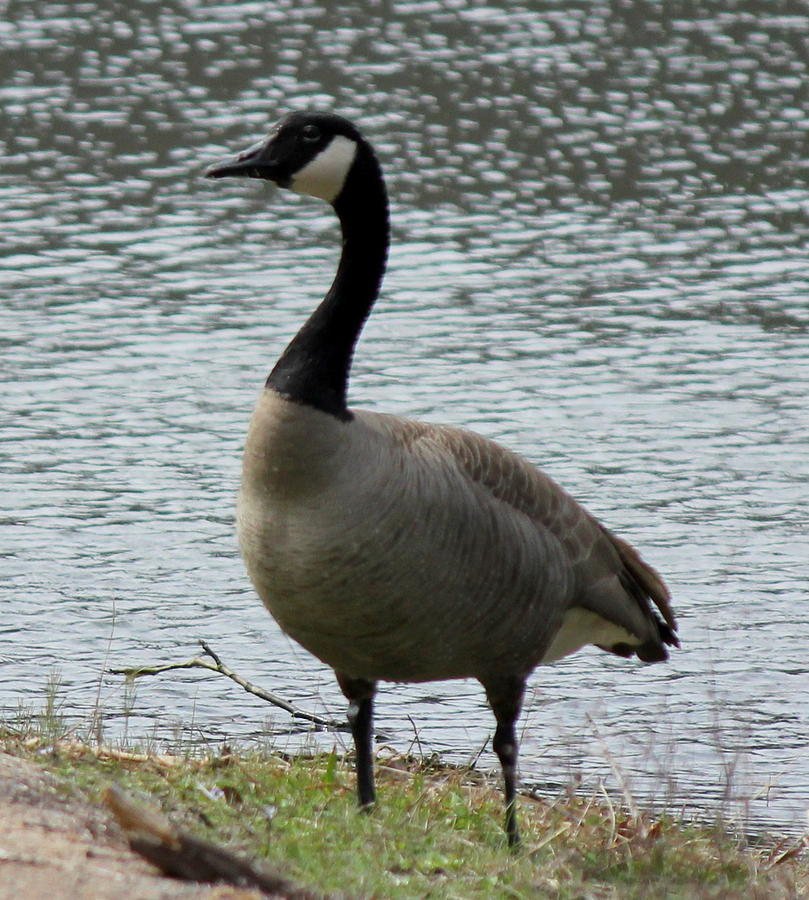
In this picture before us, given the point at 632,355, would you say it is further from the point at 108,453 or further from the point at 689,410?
the point at 108,453

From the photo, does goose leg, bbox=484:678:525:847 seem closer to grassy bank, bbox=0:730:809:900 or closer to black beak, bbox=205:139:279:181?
grassy bank, bbox=0:730:809:900

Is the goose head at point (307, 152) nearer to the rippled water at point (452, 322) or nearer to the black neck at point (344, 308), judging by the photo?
the black neck at point (344, 308)

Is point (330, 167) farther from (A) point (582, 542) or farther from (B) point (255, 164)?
(A) point (582, 542)

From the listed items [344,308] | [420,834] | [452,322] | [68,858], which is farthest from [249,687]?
[452,322]

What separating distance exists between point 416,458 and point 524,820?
5.24ft

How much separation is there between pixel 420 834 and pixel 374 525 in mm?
1052

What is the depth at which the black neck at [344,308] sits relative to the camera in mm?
5551

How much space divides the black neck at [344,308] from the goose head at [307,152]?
5cm

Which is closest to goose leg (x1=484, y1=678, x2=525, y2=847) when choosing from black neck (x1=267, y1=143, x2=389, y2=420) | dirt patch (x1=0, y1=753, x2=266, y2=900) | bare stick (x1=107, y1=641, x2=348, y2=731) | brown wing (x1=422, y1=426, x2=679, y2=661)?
brown wing (x1=422, y1=426, x2=679, y2=661)

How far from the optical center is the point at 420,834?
5.60 metres

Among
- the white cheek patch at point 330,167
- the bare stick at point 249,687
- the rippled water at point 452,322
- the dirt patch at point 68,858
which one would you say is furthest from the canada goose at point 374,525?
the bare stick at point 249,687

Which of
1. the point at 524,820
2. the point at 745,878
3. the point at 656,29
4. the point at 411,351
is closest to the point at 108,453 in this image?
the point at 411,351

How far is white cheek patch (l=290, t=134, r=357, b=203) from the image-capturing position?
19.1 feet

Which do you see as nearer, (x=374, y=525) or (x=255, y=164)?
(x=374, y=525)
